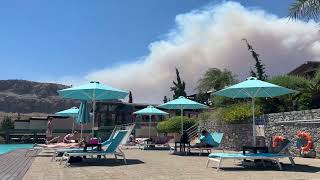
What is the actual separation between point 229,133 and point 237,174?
398 inches

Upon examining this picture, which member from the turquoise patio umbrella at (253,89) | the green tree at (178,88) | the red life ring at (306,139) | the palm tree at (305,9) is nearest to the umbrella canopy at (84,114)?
the turquoise patio umbrella at (253,89)

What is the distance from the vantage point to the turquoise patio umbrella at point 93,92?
12.4 m

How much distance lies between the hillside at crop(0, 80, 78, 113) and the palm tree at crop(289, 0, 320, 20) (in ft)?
397

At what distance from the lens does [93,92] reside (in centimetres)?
1272

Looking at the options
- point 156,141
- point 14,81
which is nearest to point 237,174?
point 156,141

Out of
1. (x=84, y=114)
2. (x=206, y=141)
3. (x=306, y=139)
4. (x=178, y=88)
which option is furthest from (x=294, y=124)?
(x=178, y=88)

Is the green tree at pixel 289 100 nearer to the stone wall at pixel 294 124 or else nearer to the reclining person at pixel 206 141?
the stone wall at pixel 294 124

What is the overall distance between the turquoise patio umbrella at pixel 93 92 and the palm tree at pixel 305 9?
5.87m

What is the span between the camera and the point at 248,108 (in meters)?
18.1

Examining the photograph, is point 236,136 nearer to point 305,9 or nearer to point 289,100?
point 289,100

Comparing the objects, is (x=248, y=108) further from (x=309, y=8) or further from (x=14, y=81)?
(x=14, y=81)

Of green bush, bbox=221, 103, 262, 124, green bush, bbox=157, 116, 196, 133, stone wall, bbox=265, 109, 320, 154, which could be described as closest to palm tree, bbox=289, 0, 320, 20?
stone wall, bbox=265, 109, 320, 154

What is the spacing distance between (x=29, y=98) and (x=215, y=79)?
116m

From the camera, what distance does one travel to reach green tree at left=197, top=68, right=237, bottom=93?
122 feet
